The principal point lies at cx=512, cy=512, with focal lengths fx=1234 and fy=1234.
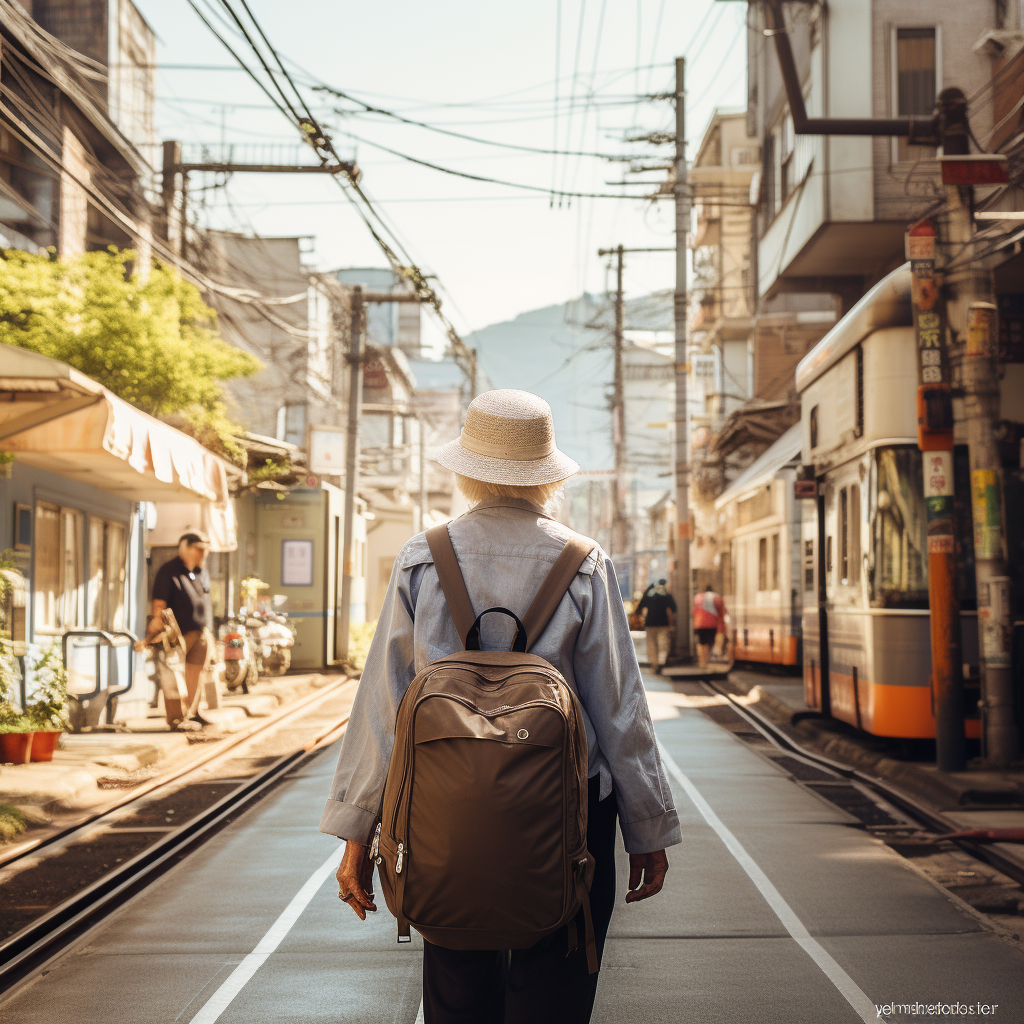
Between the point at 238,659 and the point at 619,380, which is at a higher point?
the point at 619,380

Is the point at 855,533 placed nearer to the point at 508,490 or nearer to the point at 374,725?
the point at 508,490

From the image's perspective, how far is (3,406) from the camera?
1015cm

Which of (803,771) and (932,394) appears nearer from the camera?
(932,394)

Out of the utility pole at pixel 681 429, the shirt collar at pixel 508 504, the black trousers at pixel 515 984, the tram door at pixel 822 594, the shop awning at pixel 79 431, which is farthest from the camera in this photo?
the utility pole at pixel 681 429

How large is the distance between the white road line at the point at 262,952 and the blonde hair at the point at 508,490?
8.69 ft

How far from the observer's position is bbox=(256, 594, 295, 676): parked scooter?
68.4 feet

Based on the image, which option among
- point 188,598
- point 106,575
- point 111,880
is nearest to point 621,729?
point 111,880

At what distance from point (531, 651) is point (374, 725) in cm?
42

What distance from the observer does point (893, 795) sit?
9.55m

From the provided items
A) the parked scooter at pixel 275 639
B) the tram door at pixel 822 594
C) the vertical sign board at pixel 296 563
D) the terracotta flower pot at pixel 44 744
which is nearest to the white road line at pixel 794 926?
the tram door at pixel 822 594

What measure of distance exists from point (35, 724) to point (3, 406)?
2702 millimetres

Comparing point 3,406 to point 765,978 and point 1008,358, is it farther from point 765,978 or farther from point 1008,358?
point 1008,358

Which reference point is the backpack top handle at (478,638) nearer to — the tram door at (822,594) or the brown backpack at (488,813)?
the brown backpack at (488,813)

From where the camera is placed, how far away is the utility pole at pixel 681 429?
2516cm
